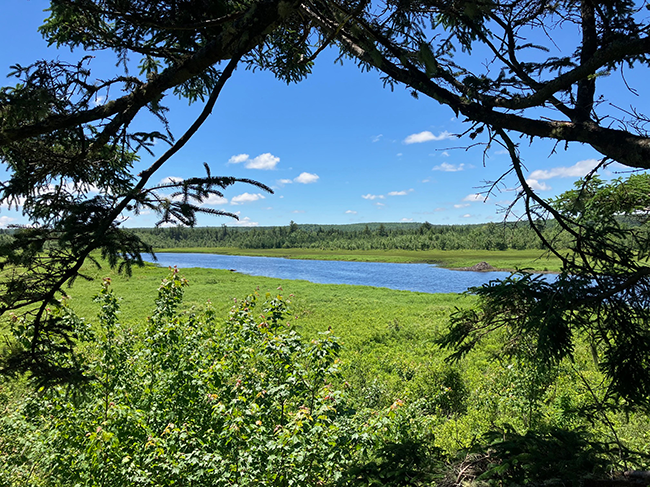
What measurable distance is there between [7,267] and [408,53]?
3.24 metres

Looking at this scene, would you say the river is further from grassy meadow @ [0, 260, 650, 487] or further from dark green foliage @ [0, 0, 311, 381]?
dark green foliage @ [0, 0, 311, 381]

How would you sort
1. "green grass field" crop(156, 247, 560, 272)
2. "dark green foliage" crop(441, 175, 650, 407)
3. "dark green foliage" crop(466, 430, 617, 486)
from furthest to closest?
"green grass field" crop(156, 247, 560, 272), "dark green foliage" crop(441, 175, 650, 407), "dark green foliage" crop(466, 430, 617, 486)

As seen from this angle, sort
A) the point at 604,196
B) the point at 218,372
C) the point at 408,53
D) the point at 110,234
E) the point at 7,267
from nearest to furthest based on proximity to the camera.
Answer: the point at 110,234 < the point at 7,267 < the point at 408,53 < the point at 604,196 < the point at 218,372

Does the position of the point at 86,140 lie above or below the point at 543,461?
above

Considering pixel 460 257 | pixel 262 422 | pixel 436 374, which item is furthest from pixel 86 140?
pixel 460 257

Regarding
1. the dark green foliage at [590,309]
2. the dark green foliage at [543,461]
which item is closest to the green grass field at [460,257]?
the dark green foliage at [590,309]

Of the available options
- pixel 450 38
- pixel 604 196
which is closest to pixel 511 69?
pixel 450 38

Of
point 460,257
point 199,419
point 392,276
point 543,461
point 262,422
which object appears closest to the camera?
point 543,461

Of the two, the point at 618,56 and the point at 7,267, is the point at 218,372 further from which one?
the point at 618,56

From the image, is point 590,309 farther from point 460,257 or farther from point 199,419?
point 460,257

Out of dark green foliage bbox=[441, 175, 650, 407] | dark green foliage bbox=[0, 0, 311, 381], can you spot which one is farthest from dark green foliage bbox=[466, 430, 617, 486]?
dark green foliage bbox=[0, 0, 311, 381]

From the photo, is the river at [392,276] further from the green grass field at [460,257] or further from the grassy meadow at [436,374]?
the grassy meadow at [436,374]

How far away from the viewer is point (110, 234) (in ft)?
6.62

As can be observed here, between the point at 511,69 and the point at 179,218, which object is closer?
the point at 179,218
